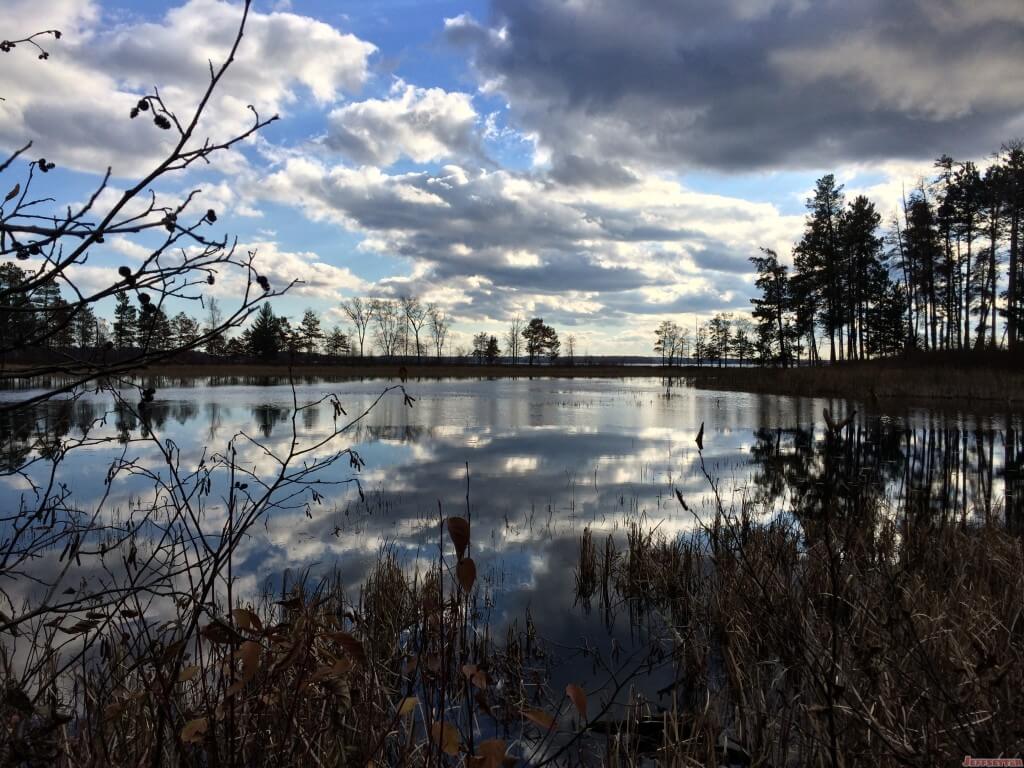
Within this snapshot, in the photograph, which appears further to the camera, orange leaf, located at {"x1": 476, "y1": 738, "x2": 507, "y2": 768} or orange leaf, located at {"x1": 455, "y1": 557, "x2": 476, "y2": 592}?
orange leaf, located at {"x1": 476, "y1": 738, "x2": 507, "y2": 768}

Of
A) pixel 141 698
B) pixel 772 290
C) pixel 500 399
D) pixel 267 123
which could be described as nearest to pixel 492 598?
pixel 141 698

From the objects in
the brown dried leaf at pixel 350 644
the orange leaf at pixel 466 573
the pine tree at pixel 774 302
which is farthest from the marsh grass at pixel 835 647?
the pine tree at pixel 774 302

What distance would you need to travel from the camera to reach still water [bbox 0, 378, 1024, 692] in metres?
7.07

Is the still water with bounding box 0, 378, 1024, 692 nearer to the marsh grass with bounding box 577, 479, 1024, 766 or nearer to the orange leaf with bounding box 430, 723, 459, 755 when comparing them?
the marsh grass with bounding box 577, 479, 1024, 766

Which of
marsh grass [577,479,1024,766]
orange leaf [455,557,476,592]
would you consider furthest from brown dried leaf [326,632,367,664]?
marsh grass [577,479,1024,766]

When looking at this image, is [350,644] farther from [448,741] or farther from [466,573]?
[448,741]

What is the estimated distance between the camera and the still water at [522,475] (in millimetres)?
7066

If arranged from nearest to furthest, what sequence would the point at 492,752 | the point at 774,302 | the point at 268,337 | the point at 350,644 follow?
1. the point at 350,644
2. the point at 492,752
3. the point at 268,337
4. the point at 774,302

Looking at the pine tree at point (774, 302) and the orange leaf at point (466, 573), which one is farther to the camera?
the pine tree at point (774, 302)

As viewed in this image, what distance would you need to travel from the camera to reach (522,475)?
1353 centimetres

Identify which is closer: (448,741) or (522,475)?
(448,741)

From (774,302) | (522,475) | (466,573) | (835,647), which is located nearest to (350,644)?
(466,573)

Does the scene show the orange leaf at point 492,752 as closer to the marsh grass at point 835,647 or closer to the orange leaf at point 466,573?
the orange leaf at point 466,573

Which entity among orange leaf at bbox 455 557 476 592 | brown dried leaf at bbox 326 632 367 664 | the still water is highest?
orange leaf at bbox 455 557 476 592
